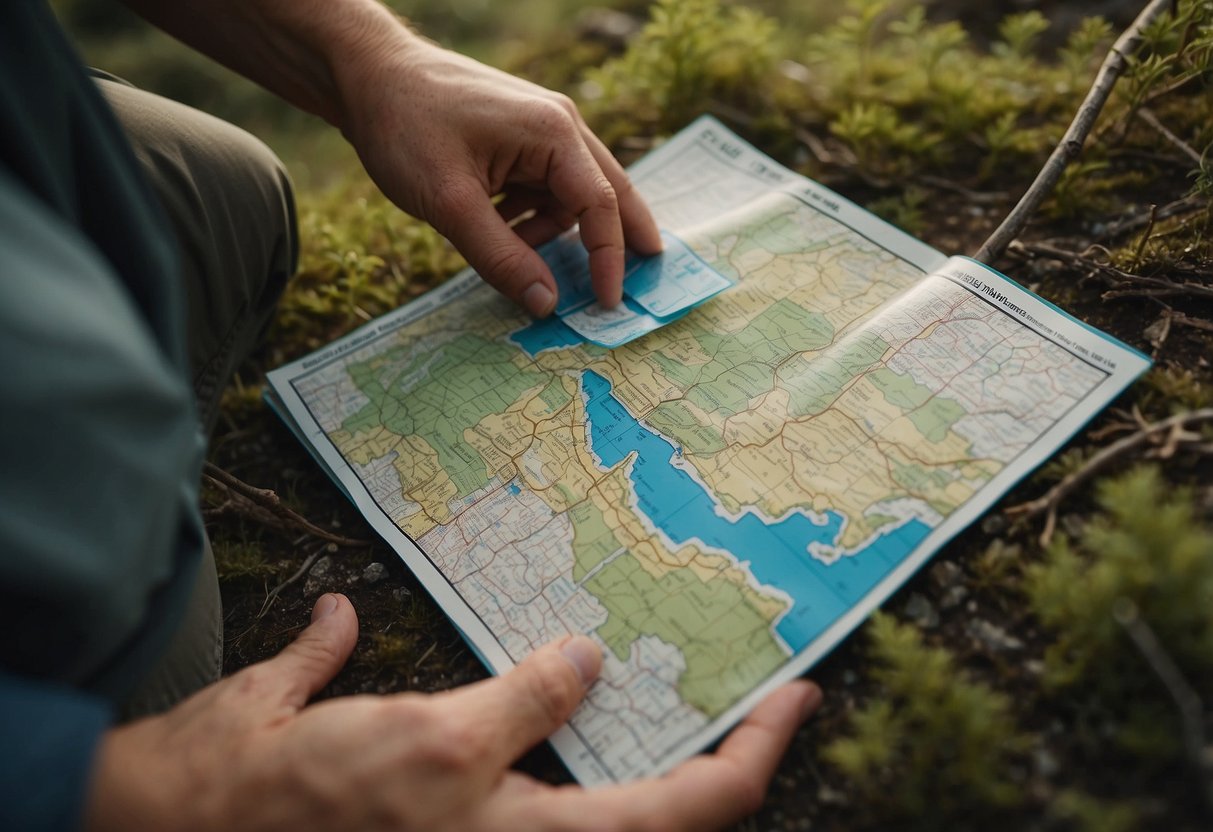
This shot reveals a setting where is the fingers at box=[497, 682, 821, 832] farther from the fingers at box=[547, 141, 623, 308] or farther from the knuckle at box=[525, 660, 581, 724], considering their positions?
the fingers at box=[547, 141, 623, 308]

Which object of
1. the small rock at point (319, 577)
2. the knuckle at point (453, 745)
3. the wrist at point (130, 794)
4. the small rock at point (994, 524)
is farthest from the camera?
the small rock at point (319, 577)

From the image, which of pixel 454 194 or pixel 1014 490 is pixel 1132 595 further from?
pixel 454 194

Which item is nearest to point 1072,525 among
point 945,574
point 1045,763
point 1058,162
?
point 945,574

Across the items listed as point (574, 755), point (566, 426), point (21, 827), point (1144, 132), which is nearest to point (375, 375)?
point (566, 426)

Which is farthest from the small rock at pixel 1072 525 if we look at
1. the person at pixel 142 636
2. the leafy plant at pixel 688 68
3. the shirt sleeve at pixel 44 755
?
the leafy plant at pixel 688 68

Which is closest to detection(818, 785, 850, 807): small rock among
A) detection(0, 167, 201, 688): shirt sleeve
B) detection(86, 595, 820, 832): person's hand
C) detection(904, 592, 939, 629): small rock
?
detection(86, 595, 820, 832): person's hand

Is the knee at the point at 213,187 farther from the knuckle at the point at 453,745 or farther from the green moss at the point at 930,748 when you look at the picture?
the green moss at the point at 930,748

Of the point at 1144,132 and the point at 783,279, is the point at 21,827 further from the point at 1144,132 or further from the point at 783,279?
the point at 1144,132

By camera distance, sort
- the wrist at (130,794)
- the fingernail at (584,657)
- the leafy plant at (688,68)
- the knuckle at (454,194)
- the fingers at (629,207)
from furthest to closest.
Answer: the leafy plant at (688,68), the fingers at (629,207), the knuckle at (454,194), the fingernail at (584,657), the wrist at (130,794)
